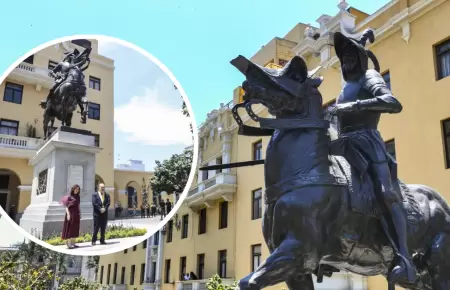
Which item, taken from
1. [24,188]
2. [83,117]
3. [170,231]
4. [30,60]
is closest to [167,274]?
[170,231]

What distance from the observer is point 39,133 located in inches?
349

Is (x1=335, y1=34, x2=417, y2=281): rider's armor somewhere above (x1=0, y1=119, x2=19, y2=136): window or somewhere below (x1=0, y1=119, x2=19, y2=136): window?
below

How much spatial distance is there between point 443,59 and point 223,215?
15.1 meters

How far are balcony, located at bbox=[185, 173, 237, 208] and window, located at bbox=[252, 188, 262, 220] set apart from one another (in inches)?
79.0

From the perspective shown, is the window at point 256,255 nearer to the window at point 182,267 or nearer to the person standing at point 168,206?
the window at point 182,267

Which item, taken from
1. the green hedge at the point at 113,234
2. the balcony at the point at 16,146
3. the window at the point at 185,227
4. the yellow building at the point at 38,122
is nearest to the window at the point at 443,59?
the yellow building at the point at 38,122

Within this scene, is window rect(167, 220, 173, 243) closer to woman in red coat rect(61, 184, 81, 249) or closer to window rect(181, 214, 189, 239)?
window rect(181, 214, 189, 239)

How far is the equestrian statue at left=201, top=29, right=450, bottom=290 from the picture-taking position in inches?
151

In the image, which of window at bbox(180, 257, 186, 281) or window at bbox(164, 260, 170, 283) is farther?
window at bbox(164, 260, 170, 283)

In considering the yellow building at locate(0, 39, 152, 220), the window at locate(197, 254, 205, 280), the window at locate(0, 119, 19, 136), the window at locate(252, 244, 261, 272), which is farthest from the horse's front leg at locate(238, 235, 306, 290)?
the window at locate(197, 254, 205, 280)

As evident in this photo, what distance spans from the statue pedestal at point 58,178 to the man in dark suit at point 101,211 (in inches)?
4.2

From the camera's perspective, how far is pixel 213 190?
26234 mm

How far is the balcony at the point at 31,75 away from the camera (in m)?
8.05

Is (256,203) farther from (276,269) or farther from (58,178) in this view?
(276,269)
